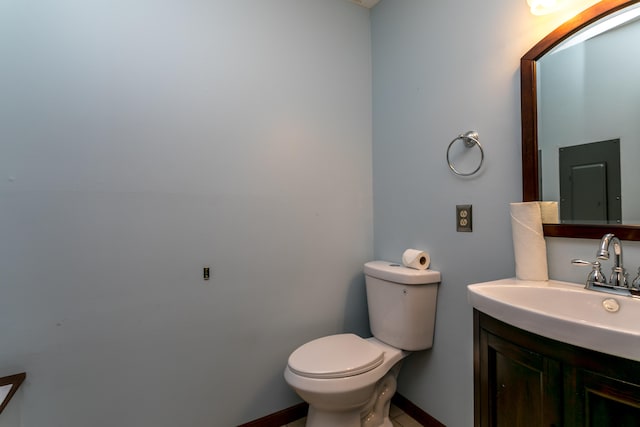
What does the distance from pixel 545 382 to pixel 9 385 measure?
68.5 inches

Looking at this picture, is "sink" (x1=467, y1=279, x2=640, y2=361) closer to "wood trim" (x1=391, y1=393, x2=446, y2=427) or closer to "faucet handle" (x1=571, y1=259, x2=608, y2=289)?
"faucet handle" (x1=571, y1=259, x2=608, y2=289)

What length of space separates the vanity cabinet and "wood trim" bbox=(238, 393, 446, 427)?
0.74m

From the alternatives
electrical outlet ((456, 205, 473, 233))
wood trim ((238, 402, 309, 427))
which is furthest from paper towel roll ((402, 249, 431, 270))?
wood trim ((238, 402, 309, 427))

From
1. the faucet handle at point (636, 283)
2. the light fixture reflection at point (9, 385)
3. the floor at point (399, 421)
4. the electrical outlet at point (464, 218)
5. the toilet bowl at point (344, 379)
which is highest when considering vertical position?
the electrical outlet at point (464, 218)

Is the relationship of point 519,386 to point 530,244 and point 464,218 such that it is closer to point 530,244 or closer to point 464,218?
point 530,244

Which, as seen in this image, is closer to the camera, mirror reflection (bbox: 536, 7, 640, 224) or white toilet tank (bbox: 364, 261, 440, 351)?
mirror reflection (bbox: 536, 7, 640, 224)

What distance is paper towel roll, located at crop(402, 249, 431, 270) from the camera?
1491 mm

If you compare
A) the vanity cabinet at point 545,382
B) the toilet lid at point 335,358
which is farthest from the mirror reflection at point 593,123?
the toilet lid at point 335,358

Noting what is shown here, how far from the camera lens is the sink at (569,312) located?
603 millimetres

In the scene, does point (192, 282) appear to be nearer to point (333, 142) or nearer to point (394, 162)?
point (333, 142)

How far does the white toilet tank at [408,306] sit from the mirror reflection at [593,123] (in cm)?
63

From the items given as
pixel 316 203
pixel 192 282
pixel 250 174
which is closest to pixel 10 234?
pixel 192 282

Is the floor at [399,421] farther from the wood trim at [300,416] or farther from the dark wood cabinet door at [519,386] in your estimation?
the dark wood cabinet door at [519,386]

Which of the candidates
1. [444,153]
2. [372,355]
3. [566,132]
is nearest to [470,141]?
[444,153]
